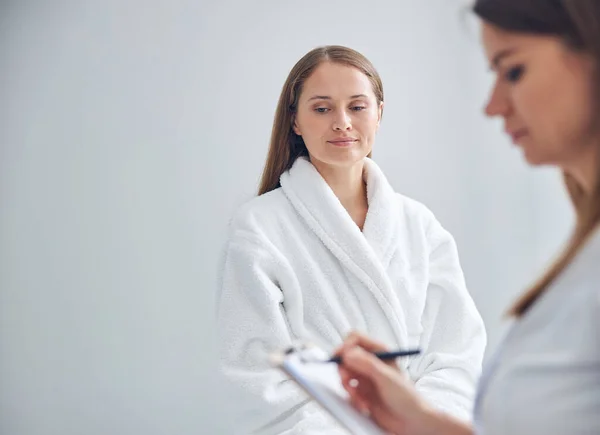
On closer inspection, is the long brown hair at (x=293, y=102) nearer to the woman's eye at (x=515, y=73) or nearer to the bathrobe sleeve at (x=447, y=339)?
the bathrobe sleeve at (x=447, y=339)

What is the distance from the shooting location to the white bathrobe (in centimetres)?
173

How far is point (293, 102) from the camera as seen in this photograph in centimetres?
202

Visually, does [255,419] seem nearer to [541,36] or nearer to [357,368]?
[357,368]

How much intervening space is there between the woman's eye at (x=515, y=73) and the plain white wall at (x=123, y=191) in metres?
1.73

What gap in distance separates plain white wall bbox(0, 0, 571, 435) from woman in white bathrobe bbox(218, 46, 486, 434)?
61cm

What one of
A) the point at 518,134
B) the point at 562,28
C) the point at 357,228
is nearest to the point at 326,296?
the point at 357,228

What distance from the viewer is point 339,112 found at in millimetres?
1926

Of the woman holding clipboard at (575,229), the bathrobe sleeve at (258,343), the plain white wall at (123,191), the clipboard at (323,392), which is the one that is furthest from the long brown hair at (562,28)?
the plain white wall at (123,191)

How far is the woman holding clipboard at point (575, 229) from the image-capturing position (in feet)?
2.56

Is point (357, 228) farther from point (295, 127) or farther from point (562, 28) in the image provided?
point (562, 28)

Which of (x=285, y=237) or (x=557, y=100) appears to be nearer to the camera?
(x=557, y=100)

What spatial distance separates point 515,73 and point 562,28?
0.08 m

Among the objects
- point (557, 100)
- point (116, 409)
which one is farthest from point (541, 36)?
point (116, 409)

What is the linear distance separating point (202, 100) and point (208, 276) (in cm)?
57
